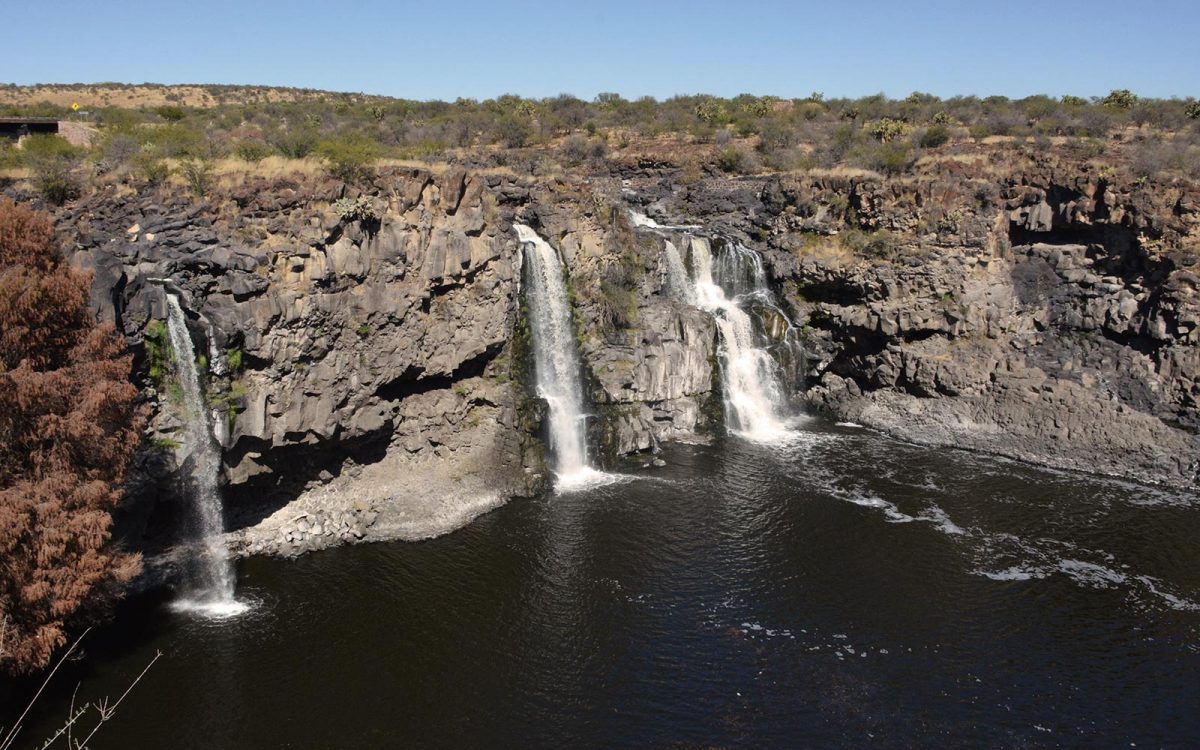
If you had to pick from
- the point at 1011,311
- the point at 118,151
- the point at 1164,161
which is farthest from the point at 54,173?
the point at 1164,161

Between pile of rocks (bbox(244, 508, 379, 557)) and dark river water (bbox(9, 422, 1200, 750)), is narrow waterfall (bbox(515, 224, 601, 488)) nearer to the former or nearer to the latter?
dark river water (bbox(9, 422, 1200, 750))

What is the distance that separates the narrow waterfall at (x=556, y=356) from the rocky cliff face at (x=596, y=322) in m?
0.82

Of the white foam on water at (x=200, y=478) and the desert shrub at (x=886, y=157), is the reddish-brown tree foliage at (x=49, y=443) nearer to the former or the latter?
the white foam on water at (x=200, y=478)

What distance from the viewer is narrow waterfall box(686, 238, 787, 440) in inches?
1473

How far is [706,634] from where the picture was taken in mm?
21562

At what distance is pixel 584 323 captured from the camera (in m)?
34.6

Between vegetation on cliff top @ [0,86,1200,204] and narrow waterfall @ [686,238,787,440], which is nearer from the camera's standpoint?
vegetation on cliff top @ [0,86,1200,204]

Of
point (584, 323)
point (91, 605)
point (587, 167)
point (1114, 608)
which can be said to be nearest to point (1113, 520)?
point (1114, 608)

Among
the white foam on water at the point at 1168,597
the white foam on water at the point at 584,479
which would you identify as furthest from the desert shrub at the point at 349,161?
the white foam on water at the point at 1168,597

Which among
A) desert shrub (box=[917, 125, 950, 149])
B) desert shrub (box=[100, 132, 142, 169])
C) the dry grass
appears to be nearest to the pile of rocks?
desert shrub (box=[100, 132, 142, 169])

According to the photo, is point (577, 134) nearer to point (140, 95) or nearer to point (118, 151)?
point (118, 151)

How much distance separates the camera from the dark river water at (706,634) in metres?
18.2

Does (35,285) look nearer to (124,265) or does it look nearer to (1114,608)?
(124,265)

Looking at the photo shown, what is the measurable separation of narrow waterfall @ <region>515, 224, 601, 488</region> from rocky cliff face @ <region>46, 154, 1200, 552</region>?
82 centimetres
